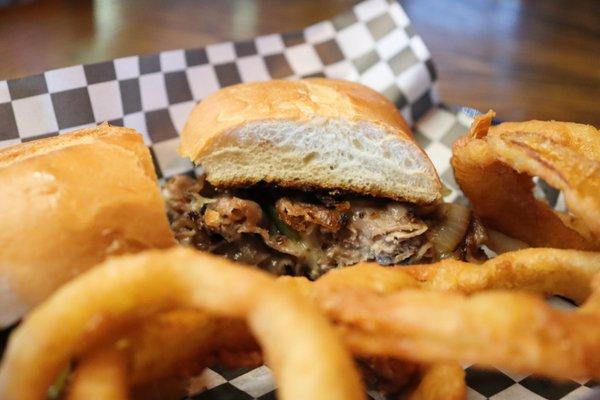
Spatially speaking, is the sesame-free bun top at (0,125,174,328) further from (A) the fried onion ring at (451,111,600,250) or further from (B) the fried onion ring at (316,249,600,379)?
(A) the fried onion ring at (451,111,600,250)

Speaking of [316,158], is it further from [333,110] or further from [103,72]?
[103,72]

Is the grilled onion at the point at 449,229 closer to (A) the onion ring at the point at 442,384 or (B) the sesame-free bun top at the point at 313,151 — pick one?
(B) the sesame-free bun top at the point at 313,151

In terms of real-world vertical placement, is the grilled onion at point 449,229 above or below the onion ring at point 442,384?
below

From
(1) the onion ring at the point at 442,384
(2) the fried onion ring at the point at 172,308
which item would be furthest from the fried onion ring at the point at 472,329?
(1) the onion ring at the point at 442,384

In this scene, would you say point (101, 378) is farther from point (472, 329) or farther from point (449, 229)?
point (449, 229)

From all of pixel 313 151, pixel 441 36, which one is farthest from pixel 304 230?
pixel 441 36

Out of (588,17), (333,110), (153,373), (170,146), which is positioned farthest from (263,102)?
(588,17)

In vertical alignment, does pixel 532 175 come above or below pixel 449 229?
above

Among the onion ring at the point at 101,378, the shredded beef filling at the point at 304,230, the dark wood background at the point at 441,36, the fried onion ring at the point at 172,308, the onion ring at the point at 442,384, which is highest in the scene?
the fried onion ring at the point at 172,308
